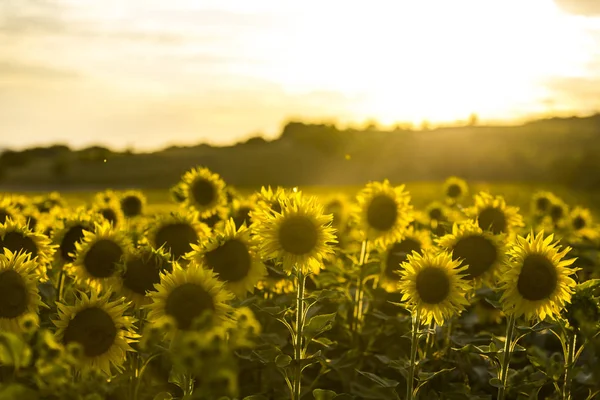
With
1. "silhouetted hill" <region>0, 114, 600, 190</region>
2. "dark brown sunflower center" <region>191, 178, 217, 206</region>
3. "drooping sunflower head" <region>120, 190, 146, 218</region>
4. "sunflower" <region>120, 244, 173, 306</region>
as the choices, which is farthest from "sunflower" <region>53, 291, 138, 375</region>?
"silhouetted hill" <region>0, 114, 600, 190</region>

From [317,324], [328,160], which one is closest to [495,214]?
[317,324]

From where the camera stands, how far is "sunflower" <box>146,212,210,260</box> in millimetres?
6480

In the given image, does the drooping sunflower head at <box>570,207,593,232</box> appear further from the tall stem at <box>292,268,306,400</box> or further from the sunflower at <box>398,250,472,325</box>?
the tall stem at <box>292,268,306,400</box>

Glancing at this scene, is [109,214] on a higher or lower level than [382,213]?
lower

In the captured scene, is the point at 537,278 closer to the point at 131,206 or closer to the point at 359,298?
the point at 359,298

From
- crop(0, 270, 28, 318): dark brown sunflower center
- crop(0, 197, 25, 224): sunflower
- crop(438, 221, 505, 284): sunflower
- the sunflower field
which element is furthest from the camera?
crop(0, 197, 25, 224): sunflower

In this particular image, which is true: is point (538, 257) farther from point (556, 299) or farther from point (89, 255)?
point (89, 255)

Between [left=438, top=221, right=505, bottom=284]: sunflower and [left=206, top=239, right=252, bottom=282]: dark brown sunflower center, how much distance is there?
1.74 m

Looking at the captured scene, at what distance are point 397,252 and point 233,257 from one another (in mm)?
2378

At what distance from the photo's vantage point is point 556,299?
197 inches

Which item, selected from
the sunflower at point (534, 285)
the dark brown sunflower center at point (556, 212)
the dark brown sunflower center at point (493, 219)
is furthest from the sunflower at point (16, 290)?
the dark brown sunflower center at point (556, 212)

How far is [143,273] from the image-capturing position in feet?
16.6

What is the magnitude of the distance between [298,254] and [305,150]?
311 ft

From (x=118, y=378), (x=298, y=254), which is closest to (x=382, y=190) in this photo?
(x=298, y=254)
